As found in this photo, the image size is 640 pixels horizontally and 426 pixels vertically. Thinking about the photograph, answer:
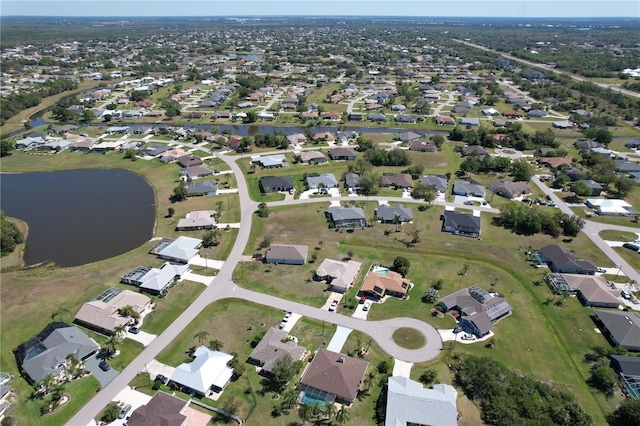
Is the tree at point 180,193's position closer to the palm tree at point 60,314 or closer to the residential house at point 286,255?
the residential house at point 286,255

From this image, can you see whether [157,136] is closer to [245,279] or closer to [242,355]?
[245,279]

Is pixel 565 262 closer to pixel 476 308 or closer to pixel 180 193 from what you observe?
pixel 476 308

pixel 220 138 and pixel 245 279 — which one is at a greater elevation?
pixel 220 138

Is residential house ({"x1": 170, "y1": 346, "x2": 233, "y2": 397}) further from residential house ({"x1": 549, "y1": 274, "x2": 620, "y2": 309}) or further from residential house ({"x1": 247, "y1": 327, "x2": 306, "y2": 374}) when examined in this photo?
residential house ({"x1": 549, "y1": 274, "x2": 620, "y2": 309})

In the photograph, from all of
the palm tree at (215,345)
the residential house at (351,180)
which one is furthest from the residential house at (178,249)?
the residential house at (351,180)

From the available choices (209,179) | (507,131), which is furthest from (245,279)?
(507,131)
